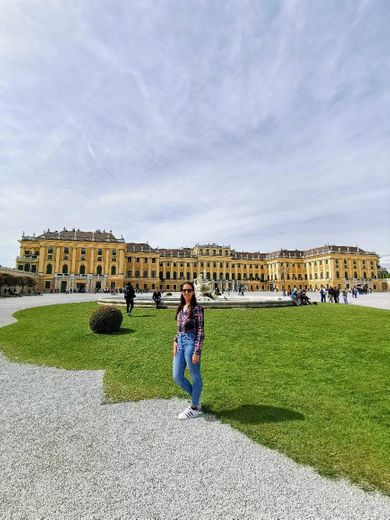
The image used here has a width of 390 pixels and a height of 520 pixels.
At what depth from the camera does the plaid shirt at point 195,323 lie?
4645 millimetres

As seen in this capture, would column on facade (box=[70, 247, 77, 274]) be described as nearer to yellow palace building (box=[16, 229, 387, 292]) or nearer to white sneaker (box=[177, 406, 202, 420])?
yellow palace building (box=[16, 229, 387, 292])

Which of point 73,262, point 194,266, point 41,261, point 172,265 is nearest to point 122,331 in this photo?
point 73,262

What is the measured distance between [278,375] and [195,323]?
320 centimetres

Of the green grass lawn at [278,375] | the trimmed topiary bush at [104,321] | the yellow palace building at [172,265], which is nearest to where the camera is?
the green grass lawn at [278,375]

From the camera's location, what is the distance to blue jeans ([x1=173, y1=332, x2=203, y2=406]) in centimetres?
470

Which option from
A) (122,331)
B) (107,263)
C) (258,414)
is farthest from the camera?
(107,263)

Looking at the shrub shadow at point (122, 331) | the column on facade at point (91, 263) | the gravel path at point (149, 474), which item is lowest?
the gravel path at point (149, 474)

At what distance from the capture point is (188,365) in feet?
15.4

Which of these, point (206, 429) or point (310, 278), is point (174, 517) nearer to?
point (206, 429)

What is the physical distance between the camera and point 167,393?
5.86 m

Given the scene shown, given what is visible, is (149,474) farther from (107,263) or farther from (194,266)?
(194,266)

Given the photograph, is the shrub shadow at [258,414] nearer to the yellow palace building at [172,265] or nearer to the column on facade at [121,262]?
the yellow palace building at [172,265]

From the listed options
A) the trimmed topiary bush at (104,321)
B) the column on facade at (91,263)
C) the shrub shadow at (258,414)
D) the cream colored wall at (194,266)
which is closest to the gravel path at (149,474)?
the shrub shadow at (258,414)

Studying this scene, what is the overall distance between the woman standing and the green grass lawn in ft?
1.58
